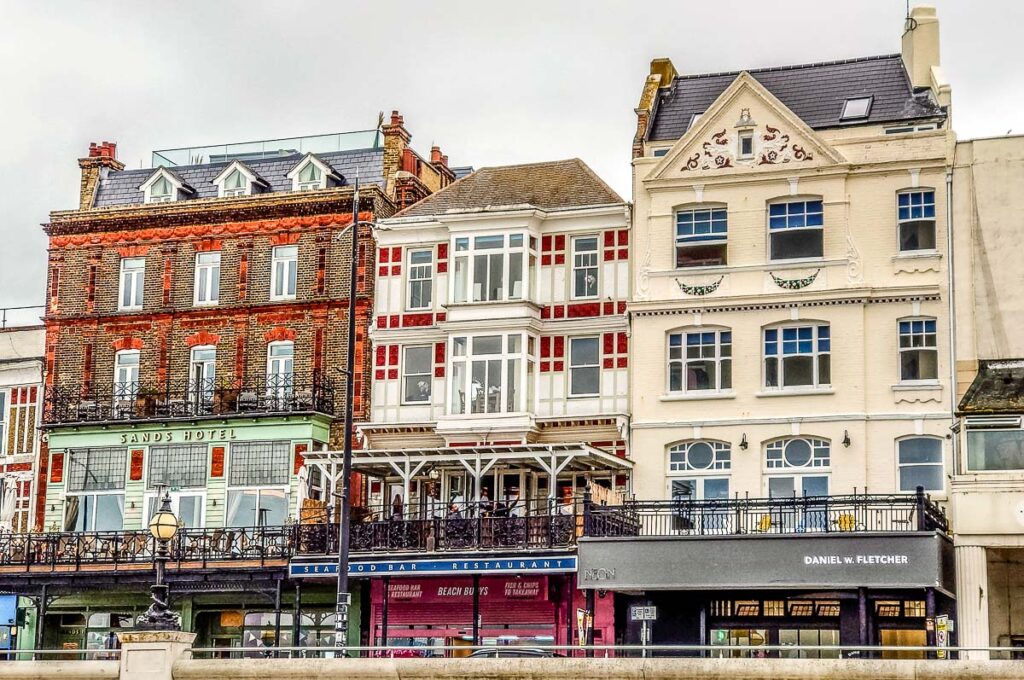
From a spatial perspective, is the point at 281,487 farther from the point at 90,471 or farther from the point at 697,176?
the point at 697,176

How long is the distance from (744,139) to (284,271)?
1320cm

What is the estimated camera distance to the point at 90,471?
48656 mm

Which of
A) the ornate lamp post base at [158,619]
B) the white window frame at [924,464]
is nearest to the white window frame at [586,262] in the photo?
the white window frame at [924,464]

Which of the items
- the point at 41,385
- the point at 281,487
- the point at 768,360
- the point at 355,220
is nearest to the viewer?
the point at 355,220

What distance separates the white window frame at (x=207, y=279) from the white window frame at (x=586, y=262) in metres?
10.3

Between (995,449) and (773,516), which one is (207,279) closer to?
(773,516)

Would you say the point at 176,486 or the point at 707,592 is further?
the point at 176,486

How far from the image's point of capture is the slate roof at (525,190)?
4691 cm

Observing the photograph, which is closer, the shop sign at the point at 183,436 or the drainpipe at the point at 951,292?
the drainpipe at the point at 951,292

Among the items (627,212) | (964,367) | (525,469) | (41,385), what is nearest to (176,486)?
(41,385)

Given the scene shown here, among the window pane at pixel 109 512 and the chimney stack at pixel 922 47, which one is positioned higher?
the chimney stack at pixel 922 47

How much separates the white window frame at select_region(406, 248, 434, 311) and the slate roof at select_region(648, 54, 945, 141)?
22.1 ft

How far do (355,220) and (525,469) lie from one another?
8477 millimetres

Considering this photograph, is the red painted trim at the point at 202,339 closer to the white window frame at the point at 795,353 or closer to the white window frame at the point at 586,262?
the white window frame at the point at 586,262
